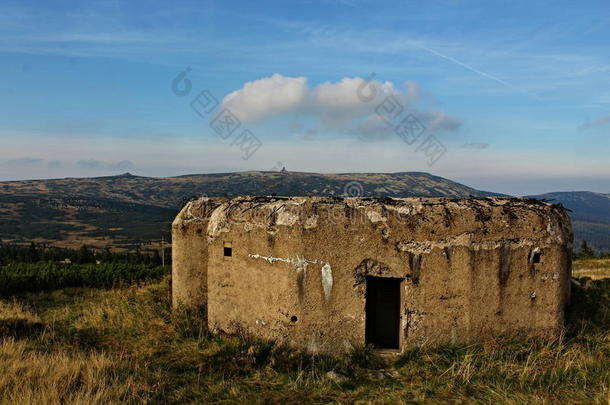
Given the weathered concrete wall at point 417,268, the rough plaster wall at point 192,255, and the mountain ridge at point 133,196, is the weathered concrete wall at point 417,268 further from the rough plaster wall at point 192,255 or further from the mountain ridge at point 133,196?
the mountain ridge at point 133,196

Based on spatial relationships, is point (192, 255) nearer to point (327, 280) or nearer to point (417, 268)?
point (327, 280)

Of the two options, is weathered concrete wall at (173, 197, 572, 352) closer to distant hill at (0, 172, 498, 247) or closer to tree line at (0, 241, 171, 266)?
tree line at (0, 241, 171, 266)

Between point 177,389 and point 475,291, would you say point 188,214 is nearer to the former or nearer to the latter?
point 177,389

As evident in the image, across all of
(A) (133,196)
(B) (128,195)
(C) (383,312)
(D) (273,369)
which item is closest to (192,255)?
(D) (273,369)

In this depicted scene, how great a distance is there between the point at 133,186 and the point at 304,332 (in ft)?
628

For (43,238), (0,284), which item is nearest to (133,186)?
(43,238)

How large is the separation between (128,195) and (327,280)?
176 m

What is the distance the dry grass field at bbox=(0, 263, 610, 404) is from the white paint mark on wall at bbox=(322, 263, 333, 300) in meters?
0.87

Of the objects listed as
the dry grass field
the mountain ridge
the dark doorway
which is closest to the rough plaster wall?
the dry grass field

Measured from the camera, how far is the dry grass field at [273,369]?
4617 millimetres

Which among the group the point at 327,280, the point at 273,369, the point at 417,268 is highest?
the point at 417,268

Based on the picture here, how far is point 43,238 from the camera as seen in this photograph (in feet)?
303

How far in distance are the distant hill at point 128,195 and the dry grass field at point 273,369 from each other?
69289mm

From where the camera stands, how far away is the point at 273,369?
568cm
